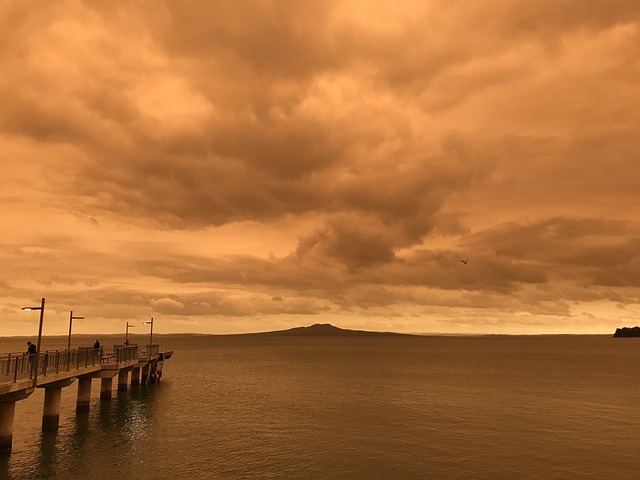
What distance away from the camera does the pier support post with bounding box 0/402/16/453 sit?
2902 centimetres

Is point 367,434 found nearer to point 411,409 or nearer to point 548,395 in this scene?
point 411,409

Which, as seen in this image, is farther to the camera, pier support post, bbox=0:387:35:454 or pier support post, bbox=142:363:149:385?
pier support post, bbox=142:363:149:385

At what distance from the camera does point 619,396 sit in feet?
198

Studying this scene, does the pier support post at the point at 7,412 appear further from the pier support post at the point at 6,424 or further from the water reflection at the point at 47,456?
the water reflection at the point at 47,456

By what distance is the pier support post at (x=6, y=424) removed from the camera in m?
29.0

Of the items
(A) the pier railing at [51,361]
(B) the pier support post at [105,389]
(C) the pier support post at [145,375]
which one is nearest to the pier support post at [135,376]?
(C) the pier support post at [145,375]

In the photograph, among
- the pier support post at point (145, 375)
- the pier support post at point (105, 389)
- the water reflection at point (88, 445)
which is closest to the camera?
the water reflection at point (88, 445)

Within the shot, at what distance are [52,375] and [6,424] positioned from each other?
351cm

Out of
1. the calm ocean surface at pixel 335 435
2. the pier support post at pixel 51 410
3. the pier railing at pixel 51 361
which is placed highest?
the pier railing at pixel 51 361

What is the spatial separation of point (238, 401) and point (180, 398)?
22.2 feet

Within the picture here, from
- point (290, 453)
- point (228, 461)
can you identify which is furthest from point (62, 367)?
point (290, 453)

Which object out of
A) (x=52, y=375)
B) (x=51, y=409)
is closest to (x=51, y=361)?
(x=52, y=375)

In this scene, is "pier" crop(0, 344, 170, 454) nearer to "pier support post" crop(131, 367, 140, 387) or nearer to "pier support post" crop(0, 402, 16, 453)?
"pier support post" crop(0, 402, 16, 453)

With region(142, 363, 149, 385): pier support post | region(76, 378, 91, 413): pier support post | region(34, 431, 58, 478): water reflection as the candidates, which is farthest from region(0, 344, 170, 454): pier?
region(142, 363, 149, 385): pier support post
